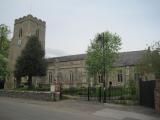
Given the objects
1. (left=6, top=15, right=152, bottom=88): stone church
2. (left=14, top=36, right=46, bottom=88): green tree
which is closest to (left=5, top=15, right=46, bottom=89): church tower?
(left=6, top=15, right=152, bottom=88): stone church

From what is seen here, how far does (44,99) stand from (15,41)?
4146cm

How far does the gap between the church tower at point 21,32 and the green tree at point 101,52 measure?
22.4 m

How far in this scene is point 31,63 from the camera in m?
39.1

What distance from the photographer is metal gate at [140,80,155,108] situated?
1777 centimetres

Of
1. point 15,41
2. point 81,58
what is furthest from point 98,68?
point 15,41

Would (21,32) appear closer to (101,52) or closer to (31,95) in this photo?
(101,52)

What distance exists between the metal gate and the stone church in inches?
1075

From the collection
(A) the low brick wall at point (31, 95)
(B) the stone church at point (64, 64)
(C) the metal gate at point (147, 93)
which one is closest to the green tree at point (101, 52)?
(B) the stone church at point (64, 64)

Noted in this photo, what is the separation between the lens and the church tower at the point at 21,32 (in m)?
57.1

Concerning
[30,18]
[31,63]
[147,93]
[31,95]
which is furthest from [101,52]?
[30,18]

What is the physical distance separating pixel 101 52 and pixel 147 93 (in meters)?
22.2

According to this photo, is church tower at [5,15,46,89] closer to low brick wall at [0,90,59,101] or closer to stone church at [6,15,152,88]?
stone church at [6,15,152,88]

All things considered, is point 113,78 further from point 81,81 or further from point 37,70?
point 37,70

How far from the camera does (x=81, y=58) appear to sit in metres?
53.6
